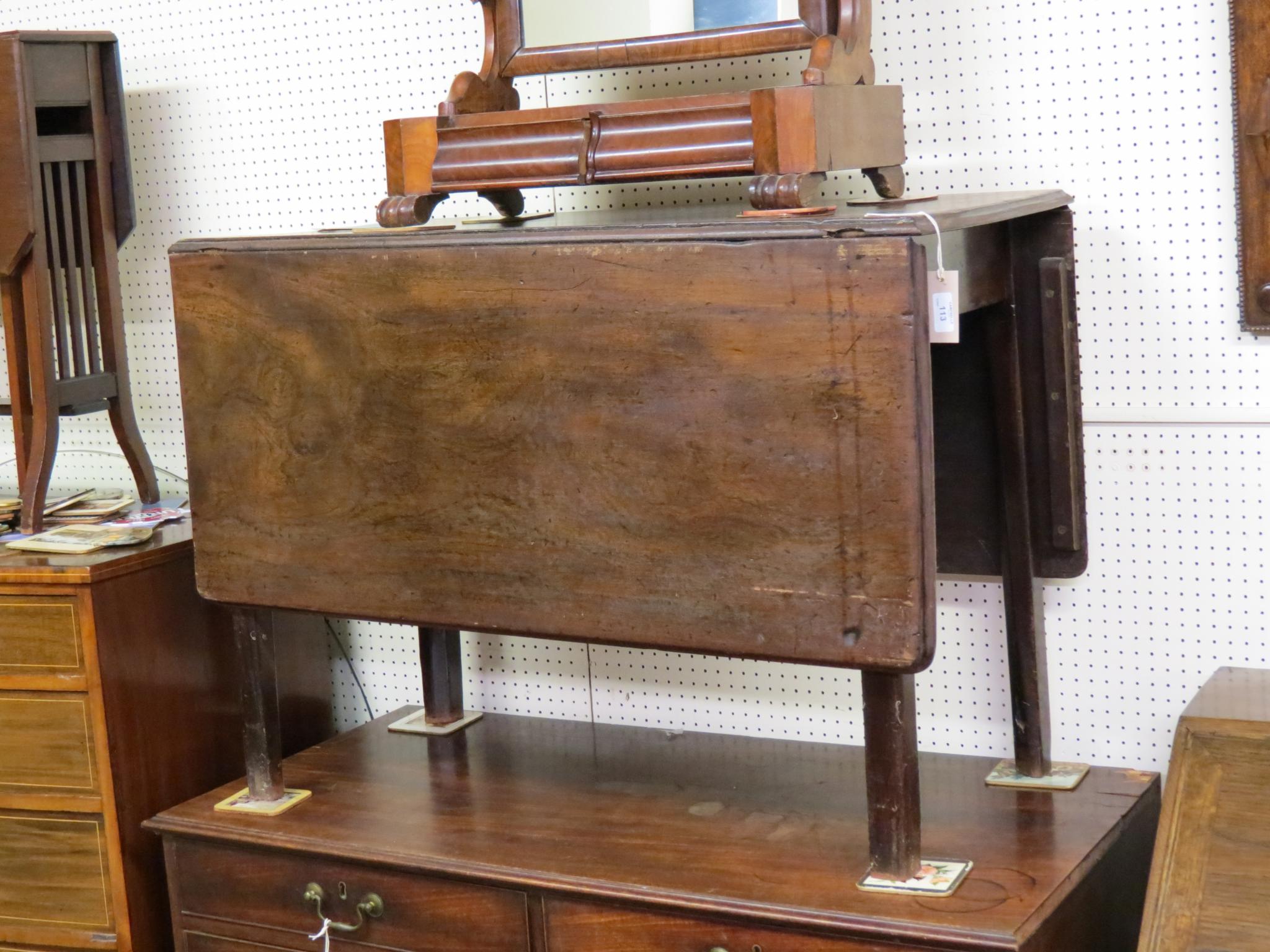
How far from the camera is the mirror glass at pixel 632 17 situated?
6.35 ft

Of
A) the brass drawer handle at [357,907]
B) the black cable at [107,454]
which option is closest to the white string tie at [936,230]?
the brass drawer handle at [357,907]

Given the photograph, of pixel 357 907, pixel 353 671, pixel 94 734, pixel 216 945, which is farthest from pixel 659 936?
pixel 353 671

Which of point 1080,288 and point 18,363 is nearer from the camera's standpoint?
point 1080,288

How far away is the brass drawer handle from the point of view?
2.01m

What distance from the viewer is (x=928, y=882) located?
1729 millimetres

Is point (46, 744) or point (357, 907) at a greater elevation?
point (46, 744)

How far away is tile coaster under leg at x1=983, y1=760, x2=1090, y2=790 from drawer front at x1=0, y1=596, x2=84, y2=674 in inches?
53.0

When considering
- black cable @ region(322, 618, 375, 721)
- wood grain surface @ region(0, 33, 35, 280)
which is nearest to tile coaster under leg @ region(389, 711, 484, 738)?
black cable @ region(322, 618, 375, 721)

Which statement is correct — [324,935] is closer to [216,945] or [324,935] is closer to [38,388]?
[216,945]

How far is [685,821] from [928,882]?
39 centimetres

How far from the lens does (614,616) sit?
1777 mm

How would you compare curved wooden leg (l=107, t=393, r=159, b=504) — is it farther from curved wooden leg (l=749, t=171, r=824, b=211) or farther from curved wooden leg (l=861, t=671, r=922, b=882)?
curved wooden leg (l=861, t=671, r=922, b=882)

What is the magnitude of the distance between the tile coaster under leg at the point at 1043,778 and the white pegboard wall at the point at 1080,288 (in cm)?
7

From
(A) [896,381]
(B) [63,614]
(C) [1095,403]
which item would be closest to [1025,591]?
(C) [1095,403]
